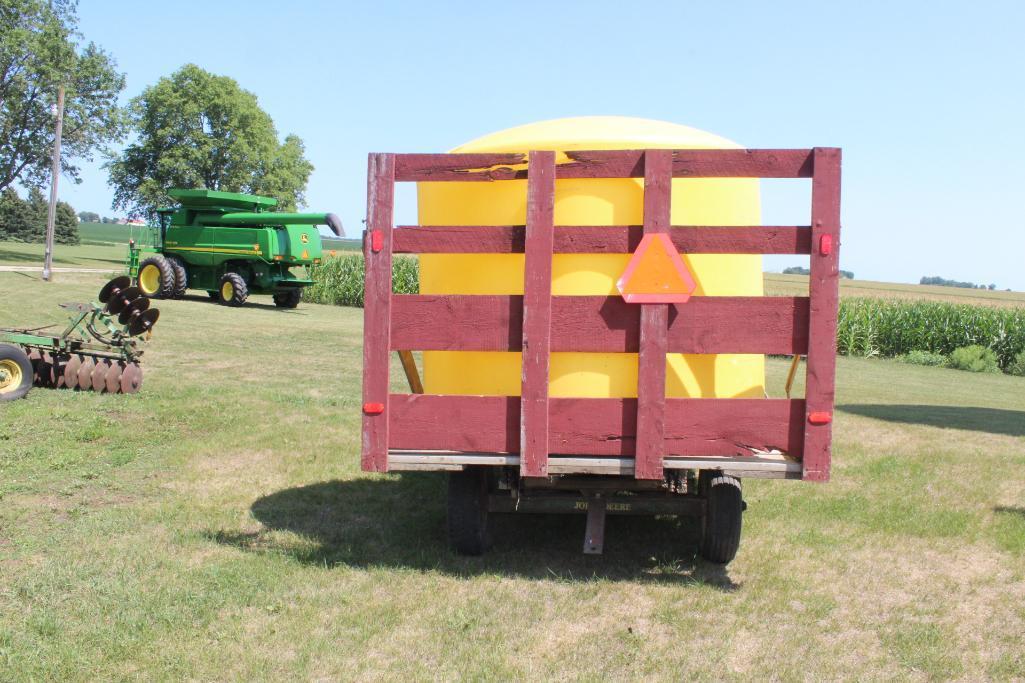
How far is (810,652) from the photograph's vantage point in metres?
4.21

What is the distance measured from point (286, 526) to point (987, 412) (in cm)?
1157

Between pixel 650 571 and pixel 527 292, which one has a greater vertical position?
pixel 527 292

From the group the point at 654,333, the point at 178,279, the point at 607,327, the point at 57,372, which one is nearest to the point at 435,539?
the point at 607,327

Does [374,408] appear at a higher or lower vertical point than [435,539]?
higher

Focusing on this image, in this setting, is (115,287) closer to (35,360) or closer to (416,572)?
(35,360)

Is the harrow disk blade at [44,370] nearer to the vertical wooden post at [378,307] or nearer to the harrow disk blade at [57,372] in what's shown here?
the harrow disk blade at [57,372]

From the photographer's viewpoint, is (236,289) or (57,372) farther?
(236,289)

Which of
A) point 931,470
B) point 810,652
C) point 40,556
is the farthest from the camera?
point 931,470

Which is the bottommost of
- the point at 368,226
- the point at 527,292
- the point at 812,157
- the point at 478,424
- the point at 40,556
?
the point at 40,556

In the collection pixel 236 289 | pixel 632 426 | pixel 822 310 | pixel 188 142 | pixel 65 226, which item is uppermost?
pixel 188 142

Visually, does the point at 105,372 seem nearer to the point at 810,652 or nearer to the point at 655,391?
the point at 655,391

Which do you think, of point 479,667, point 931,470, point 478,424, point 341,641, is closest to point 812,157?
point 478,424

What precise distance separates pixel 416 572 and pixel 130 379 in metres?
6.35

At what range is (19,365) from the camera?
951 centimetres
